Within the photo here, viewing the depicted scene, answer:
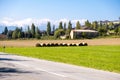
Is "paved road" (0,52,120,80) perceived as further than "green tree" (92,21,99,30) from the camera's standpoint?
No

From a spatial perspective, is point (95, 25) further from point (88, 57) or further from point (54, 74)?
point (54, 74)

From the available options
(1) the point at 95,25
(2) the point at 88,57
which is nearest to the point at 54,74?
(2) the point at 88,57

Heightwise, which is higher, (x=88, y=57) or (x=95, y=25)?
(x=95, y=25)

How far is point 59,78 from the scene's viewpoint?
1459cm

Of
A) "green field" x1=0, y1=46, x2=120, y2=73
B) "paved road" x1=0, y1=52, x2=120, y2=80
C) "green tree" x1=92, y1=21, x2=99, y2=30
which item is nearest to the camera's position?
"paved road" x1=0, y1=52, x2=120, y2=80

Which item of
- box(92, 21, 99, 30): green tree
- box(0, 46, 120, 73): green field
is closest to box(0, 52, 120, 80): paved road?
box(0, 46, 120, 73): green field

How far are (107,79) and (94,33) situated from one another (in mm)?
158434

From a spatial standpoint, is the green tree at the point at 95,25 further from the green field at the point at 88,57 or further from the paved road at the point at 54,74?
the paved road at the point at 54,74

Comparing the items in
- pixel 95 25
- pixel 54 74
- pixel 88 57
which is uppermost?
pixel 95 25

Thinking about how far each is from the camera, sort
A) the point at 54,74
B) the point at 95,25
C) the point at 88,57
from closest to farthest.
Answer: the point at 54,74 → the point at 88,57 → the point at 95,25

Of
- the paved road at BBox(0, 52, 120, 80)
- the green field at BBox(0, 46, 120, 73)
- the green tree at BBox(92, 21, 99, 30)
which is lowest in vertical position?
the green field at BBox(0, 46, 120, 73)

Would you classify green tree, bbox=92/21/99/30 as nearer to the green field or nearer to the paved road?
the green field

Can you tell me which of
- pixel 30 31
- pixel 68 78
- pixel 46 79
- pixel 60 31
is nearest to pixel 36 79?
pixel 46 79

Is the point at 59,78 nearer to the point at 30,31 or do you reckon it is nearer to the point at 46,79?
the point at 46,79
